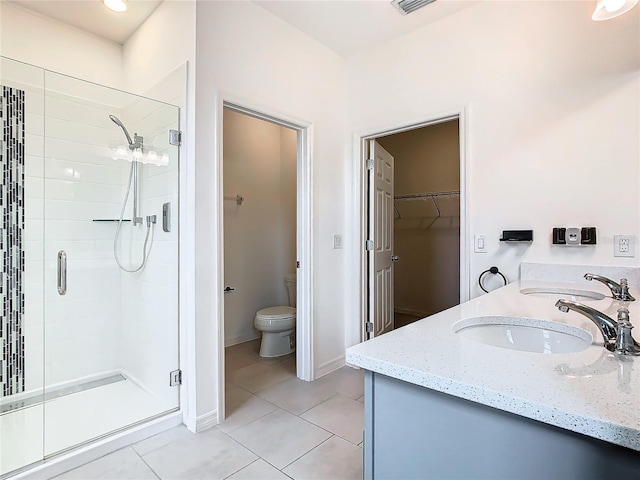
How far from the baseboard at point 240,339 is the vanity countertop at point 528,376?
9.46 feet

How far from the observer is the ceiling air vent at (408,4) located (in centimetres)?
231

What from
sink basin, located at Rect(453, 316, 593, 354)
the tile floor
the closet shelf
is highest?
the closet shelf

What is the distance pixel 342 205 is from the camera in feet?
10.0

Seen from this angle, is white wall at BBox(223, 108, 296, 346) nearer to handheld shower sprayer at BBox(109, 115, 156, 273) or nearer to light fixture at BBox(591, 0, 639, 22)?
handheld shower sprayer at BBox(109, 115, 156, 273)

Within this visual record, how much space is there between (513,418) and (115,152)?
2.89 meters

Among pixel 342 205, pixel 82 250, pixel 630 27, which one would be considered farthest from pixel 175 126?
pixel 630 27

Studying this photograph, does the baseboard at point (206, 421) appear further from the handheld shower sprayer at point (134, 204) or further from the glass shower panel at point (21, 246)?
the handheld shower sprayer at point (134, 204)

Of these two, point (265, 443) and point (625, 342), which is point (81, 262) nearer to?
point (265, 443)

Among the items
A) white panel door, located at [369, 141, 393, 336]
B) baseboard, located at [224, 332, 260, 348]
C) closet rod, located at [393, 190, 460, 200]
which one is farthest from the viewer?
closet rod, located at [393, 190, 460, 200]

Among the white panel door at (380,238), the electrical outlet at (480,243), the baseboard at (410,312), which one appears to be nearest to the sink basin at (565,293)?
the electrical outlet at (480,243)

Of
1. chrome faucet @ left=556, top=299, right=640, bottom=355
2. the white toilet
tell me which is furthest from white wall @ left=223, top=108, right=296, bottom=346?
chrome faucet @ left=556, top=299, right=640, bottom=355

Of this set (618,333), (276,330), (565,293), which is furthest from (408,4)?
(276,330)

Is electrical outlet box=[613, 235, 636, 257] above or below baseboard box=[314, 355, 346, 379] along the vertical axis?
above

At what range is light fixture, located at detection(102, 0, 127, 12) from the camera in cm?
228
